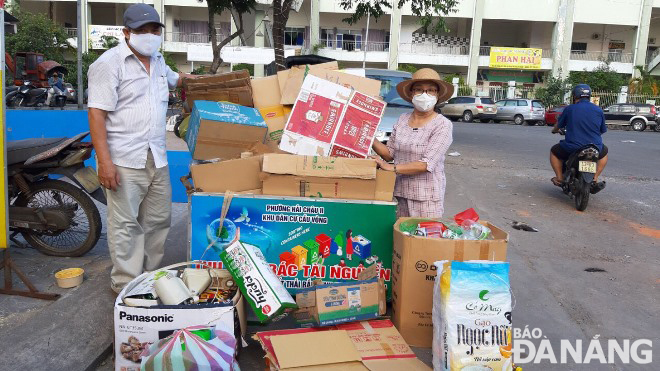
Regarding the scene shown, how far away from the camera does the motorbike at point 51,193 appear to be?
165 inches

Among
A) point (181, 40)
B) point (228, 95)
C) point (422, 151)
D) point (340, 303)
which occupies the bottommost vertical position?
point (340, 303)

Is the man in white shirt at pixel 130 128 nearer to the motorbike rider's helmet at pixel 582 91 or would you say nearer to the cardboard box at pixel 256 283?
the cardboard box at pixel 256 283

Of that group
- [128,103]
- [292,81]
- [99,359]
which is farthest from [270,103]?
[99,359]

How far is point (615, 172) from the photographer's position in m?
10.3

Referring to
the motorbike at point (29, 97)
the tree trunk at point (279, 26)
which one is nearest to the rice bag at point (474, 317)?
the tree trunk at point (279, 26)

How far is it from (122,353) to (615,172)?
1024 centimetres

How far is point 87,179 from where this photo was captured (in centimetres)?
420

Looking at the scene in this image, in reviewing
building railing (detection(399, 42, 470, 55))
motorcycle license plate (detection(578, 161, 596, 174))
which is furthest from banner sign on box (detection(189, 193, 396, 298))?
A: building railing (detection(399, 42, 470, 55))

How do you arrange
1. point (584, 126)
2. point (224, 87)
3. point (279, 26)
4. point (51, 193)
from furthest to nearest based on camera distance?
point (279, 26)
point (584, 126)
point (51, 193)
point (224, 87)

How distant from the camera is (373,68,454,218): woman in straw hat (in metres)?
3.57

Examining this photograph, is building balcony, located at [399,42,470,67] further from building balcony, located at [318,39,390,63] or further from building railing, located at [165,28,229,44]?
building railing, located at [165,28,229,44]

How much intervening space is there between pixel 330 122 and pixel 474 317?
1.69 meters

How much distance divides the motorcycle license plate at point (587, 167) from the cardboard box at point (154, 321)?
567 cm

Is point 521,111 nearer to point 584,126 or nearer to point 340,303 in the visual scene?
point 584,126
